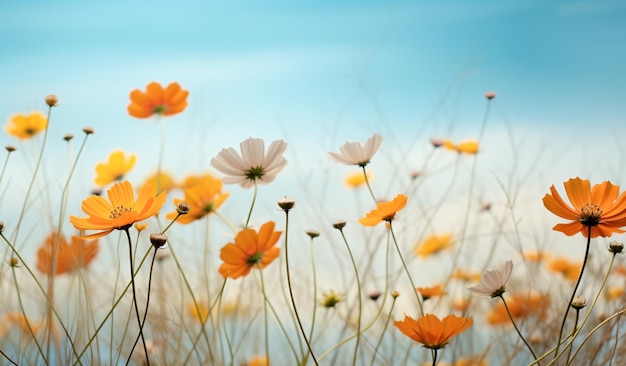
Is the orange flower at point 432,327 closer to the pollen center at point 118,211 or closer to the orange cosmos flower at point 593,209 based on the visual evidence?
the orange cosmos flower at point 593,209

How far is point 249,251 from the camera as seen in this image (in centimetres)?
109

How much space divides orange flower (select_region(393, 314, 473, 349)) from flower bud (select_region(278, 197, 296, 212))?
9.1 inches

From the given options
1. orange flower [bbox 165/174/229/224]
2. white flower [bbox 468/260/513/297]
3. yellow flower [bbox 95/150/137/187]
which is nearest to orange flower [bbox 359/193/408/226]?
white flower [bbox 468/260/513/297]

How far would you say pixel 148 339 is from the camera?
5.34ft

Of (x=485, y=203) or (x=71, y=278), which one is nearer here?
(x=71, y=278)

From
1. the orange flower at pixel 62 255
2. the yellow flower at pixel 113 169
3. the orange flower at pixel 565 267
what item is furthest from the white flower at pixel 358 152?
the orange flower at pixel 565 267

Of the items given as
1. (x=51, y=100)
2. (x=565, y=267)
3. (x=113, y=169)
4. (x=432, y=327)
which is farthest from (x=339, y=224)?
(x=565, y=267)

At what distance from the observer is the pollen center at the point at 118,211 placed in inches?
39.8

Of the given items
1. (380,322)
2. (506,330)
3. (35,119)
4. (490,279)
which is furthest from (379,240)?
(35,119)

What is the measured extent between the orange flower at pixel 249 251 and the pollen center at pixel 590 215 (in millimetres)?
443

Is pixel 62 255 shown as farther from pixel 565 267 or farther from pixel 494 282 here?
pixel 565 267

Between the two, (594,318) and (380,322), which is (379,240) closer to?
(380,322)

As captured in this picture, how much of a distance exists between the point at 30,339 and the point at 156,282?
1.24ft

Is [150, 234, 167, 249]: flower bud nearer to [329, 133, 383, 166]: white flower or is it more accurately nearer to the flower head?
[329, 133, 383, 166]: white flower
